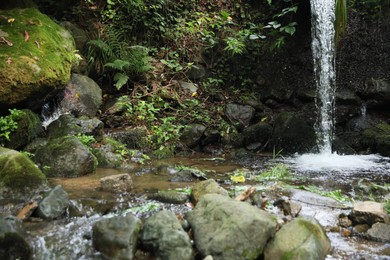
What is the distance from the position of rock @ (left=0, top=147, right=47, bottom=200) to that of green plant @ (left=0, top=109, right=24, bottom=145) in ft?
4.03

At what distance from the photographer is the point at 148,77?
8.08 meters

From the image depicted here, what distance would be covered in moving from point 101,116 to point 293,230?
17.3 feet

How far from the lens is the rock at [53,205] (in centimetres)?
316

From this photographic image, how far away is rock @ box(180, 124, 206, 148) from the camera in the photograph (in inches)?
290

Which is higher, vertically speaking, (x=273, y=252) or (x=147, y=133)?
(x=147, y=133)

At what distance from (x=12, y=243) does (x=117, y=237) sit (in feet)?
2.39

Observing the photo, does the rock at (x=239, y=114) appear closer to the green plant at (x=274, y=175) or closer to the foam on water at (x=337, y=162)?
the foam on water at (x=337, y=162)

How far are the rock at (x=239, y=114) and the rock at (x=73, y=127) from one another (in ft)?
10.2

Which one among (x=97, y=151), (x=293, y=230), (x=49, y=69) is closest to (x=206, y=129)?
(x=97, y=151)

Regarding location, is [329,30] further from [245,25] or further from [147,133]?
[147,133]

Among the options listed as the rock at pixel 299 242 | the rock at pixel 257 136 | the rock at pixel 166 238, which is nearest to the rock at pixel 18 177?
the rock at pixel 166 238

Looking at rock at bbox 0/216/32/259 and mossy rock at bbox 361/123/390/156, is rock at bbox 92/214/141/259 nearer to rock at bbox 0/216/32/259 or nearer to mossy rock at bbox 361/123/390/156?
rock at bbox 0/216/32/259

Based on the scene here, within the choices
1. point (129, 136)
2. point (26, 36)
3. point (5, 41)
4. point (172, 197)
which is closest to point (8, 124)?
point (5, 41)

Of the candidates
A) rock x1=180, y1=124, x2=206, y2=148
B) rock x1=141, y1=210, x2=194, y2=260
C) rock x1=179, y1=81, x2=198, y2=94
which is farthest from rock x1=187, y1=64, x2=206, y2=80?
rock x1=141, y1=210, x2=194, y2=260
